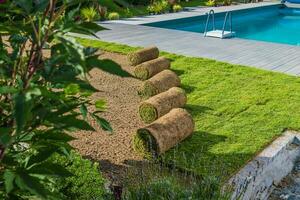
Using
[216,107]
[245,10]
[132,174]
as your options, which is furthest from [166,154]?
[245,10]

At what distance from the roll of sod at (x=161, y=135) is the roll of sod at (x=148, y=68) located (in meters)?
3.64

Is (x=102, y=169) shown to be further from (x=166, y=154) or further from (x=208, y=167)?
(x=208, y=167)

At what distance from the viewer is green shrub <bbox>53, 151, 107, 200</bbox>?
4.70 meters

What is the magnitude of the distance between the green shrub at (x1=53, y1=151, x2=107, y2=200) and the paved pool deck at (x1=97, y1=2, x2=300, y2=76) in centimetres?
840

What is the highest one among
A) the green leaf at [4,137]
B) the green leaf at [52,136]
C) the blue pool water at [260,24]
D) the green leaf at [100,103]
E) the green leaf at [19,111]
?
the green leaf at [19,111]

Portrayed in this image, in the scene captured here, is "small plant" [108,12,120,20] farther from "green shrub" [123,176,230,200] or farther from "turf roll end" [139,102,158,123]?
"green shrub" [123,176,230,200]

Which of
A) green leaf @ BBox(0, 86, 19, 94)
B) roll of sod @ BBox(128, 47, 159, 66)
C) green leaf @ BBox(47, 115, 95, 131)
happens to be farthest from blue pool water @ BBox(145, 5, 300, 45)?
green leaf @ BBox(0, 86, 19, 94)

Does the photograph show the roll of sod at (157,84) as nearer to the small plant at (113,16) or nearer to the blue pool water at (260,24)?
the blue pool water at (260,24)

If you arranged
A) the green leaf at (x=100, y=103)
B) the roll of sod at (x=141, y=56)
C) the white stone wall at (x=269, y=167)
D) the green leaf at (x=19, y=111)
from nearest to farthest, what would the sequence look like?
the green leaf at (x=19, y=111), the green leaf at (x=100, y=103), the white stone wall at (x=269, y=167), the roll of sod at (x=141, y=56)

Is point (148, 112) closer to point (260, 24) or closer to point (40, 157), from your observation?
point (40, 157)

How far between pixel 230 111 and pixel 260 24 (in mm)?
18083

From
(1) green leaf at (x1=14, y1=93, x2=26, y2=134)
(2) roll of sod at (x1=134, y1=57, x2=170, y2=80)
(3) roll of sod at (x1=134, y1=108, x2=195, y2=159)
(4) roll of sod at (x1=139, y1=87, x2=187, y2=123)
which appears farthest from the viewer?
(2) roll of sod at (x1=134, y1=57, x2=170, y2=80)

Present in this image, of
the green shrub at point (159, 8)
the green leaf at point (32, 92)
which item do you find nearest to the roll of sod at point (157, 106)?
the green leaf at point (32, 92)

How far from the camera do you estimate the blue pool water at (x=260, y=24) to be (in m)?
22.0
